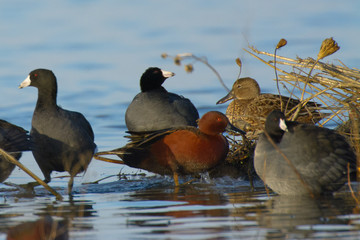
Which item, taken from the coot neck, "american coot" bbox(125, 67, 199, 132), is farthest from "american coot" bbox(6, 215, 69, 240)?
"american coot" bbox(125, 67, 199, 132)

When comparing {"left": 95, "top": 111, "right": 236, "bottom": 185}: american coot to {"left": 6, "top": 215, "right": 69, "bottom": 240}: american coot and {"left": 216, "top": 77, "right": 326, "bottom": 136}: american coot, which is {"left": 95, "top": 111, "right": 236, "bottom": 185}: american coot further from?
{"left": 6, "top": 215, "right": 69, "bottom": 240}: american coot

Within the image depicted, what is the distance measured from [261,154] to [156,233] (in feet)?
6.86

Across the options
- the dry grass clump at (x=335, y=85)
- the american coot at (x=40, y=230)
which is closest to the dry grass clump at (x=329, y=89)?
the dry grass clump at (x=335, y=85)

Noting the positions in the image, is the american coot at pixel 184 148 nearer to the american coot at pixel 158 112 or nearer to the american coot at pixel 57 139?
the american coot at pixel 57 139

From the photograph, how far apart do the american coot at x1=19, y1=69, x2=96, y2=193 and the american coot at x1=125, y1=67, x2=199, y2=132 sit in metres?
1.02

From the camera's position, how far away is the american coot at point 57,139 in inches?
358

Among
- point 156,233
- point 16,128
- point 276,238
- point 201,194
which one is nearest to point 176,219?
point 156,233

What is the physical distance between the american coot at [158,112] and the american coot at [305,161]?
2897mm

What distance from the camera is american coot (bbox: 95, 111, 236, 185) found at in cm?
891

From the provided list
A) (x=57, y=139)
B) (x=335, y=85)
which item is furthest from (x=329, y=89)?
(x=57, y=139)

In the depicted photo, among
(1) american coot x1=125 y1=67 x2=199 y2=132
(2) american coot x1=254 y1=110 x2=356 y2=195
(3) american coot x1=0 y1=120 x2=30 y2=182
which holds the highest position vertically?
(1) american coot x1=125 y1=67 x2=199 y2=132

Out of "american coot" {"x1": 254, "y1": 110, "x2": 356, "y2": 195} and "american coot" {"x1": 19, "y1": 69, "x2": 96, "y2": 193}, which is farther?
"american coot" {"x1": 19, "y1": 69, "x2": 96, "y2": 193}

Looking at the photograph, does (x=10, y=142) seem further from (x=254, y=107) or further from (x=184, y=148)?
(x=254, y=107)

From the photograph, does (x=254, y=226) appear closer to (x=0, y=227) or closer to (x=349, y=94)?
(x=0, y=227)
